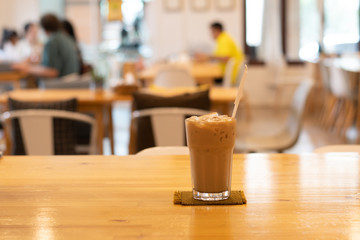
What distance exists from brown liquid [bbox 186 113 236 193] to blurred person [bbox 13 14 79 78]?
4.47 meters

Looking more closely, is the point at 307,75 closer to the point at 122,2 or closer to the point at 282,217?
the point at 122,2

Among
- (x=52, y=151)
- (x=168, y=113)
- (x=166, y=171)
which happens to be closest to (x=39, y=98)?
(x=52, y=151)

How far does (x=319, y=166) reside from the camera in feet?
4.39

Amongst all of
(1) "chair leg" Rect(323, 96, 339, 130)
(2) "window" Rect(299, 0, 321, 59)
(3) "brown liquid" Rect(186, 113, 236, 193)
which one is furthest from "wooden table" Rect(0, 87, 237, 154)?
(2) "window" Rect(299, 0, 321, 59)

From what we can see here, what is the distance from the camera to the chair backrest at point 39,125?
276cm

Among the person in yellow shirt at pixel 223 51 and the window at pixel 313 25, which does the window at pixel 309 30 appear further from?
the person in yellow shirt at pixel 223 51

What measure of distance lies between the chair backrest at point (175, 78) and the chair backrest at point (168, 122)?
81.2 inches

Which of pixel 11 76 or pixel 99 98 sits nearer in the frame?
pixel 99 98

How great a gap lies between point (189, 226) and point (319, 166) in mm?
539

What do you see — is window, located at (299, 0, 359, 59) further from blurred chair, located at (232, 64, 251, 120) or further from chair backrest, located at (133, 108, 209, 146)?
chair backrest, located at (133, 108, 209, 146)

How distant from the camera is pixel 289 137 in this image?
354 cm

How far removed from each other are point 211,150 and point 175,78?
4.02 metres

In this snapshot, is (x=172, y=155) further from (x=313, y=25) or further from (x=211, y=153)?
(x=313, y=25)

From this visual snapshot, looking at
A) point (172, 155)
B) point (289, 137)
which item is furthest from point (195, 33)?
point (172, 155)
